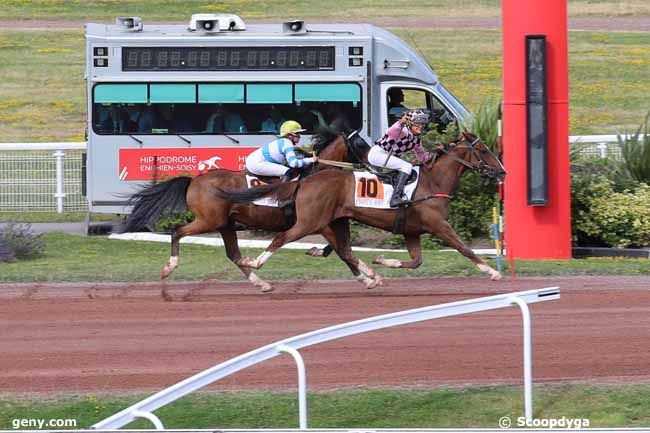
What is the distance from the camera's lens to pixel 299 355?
7.79 metres

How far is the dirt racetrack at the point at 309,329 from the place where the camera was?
1052 cm

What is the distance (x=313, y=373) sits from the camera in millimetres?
10641

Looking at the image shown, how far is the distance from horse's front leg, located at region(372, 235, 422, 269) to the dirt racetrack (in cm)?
31

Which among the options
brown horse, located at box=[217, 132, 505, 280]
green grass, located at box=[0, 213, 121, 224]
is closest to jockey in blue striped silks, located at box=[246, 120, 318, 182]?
brown horse, located at box=[217, 132, 505, 280]

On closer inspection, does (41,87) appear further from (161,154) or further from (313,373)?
(313,373)

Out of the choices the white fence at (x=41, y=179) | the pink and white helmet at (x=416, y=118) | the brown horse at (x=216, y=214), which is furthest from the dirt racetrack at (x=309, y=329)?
the white fence at (x=41, y=179)

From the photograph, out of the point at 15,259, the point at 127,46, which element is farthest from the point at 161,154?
the point at 15,259

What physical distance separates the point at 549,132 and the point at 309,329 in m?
6.37

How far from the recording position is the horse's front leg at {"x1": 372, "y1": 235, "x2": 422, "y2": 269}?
1457 centimetres

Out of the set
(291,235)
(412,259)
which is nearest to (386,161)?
(412,259)

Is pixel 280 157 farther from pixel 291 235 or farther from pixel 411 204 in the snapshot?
pixel 411 204

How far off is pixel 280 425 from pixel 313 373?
5.08 ft

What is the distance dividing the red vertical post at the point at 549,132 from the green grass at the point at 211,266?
0.56 metres

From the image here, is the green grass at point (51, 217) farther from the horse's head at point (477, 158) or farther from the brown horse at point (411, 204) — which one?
the horse's head at point (477, 158)
